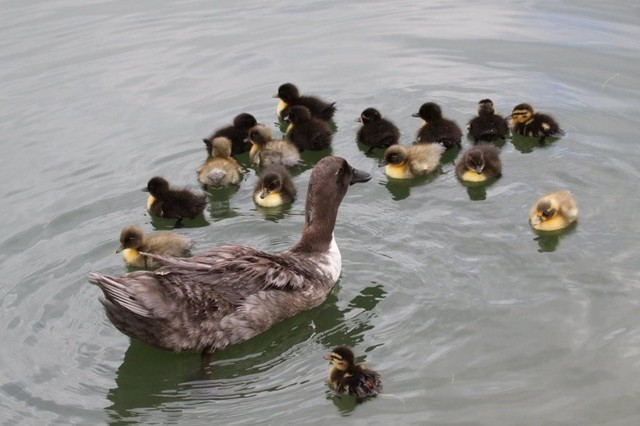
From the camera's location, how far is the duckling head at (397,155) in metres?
8.91

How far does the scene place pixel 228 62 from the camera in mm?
11500

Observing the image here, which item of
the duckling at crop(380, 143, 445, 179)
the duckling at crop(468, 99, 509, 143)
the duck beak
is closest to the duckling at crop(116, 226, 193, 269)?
the duck beak

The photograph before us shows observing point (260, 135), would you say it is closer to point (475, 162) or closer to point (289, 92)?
point (289, 92)

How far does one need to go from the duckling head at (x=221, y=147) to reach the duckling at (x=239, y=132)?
337mm

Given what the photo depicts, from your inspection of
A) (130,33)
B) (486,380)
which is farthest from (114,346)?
(130,33)

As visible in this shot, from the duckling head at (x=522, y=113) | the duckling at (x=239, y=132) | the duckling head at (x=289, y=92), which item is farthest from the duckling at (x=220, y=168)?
the duckling head at (x=522, y=113)

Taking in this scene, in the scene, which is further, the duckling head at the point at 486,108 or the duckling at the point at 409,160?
the duckling head at the point at 486,108

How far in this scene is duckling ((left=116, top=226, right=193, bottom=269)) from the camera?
25.8ft

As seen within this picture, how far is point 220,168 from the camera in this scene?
9.00 m

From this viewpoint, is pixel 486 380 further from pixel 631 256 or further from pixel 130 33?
pixel 130 33

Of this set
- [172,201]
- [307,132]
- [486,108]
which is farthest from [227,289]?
[486,108]

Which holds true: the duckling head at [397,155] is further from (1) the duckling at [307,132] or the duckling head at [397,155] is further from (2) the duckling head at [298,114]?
(2) the duckling head at [298,114]

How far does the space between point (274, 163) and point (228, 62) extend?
2.64 meters

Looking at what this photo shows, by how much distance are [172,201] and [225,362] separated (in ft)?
6.84
